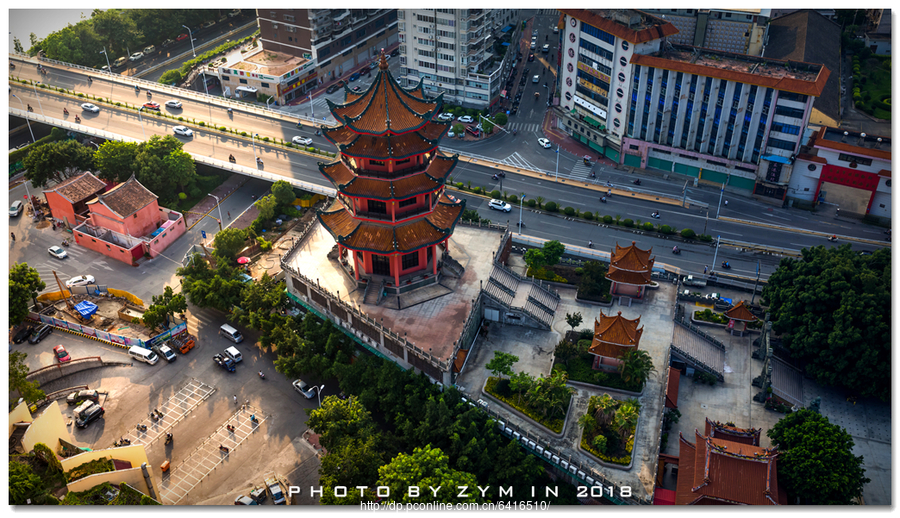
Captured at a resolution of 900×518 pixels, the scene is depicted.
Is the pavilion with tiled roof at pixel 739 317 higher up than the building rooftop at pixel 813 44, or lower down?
lower down

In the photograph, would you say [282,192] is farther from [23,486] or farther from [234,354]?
[23,486]

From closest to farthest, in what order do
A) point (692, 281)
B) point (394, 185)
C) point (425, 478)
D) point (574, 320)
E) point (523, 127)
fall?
1. point (425, 478)
2. point (394, 185)
3. point (574, 320)
4. point (692, 281)
5. point (523, 127)

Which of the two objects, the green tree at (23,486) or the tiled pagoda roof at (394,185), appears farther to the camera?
the tiled pagoda roof at (394,185)

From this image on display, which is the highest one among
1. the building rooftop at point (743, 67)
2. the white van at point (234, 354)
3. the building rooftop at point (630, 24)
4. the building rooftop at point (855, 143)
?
the building rooftop at point (630, 24)

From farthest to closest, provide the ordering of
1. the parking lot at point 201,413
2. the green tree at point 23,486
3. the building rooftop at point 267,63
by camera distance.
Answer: the building rooftop at point 267,63 < the parking lot at point 201,413 < the green tree at point 23,486

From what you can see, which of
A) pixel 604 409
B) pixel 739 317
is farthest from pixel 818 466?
pixel 739 317

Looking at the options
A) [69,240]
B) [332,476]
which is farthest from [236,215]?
[332,476]

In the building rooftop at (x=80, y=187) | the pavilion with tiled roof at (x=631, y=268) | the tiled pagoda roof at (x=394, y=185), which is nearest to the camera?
the tiled pagoda roof at (x=394, y=185)

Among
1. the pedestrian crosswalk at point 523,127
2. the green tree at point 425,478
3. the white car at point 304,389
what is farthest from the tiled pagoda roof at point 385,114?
the pedestrian crosswalk at point 523,127

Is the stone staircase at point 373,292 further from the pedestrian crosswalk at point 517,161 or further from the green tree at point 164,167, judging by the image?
the pedestrian crosswalk at point 517,161
